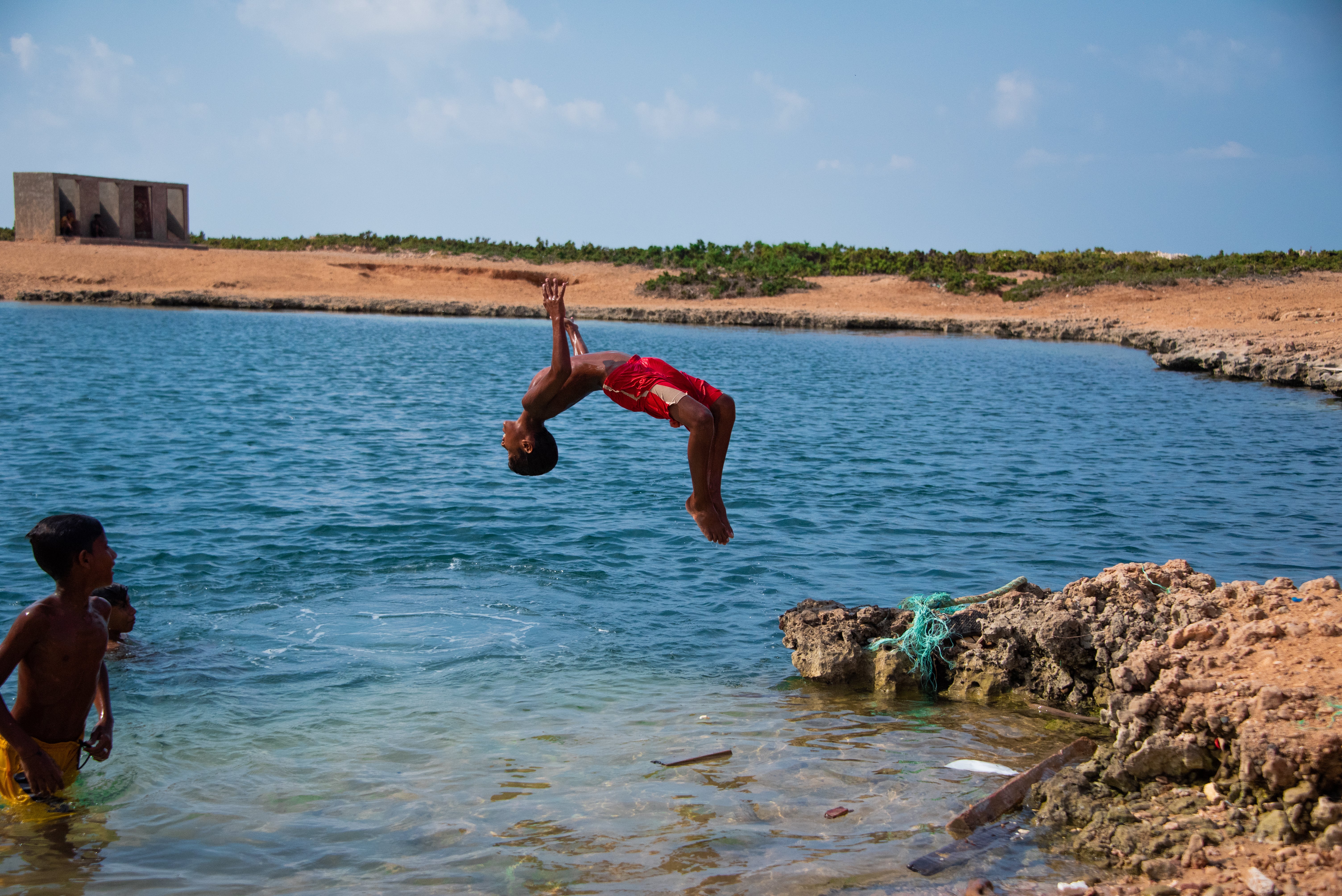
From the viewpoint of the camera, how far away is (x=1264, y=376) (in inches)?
1160

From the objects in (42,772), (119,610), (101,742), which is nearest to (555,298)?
(101,742)

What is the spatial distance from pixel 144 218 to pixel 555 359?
61.6m

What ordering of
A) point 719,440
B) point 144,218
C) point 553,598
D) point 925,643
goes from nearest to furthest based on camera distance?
point 719,440
point 925,643
point 553,598
point 144,218

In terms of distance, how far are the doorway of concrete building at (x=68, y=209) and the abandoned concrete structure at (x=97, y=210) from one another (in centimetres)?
3

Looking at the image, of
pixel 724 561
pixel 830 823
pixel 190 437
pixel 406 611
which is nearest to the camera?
pixel 830 823

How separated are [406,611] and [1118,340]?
1611 inches

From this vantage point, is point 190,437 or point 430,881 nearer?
point 430,881

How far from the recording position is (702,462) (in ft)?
17.5

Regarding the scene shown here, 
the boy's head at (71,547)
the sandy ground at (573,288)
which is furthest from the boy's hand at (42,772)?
the sandy ground at (573,288)

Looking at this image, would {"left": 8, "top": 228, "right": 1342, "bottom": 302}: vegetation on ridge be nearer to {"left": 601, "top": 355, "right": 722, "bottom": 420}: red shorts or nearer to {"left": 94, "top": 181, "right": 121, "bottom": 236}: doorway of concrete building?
{"left": 94, "top": 181, "right": 121, "bottom": 236}: doorway of concrete building

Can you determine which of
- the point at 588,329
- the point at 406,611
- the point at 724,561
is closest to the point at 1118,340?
the point at 588,329

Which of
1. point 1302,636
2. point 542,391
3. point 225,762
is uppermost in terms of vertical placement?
point 542,391

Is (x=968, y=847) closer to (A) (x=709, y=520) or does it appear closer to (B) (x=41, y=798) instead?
(A) (x=709, y=520)

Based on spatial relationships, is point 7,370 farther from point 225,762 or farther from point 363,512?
point 225,762
